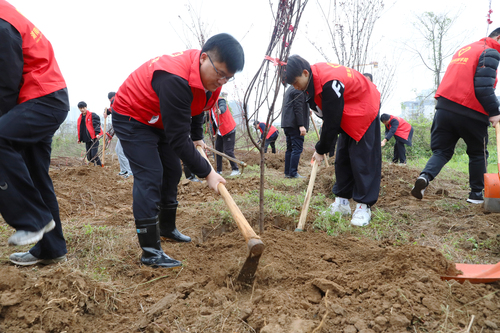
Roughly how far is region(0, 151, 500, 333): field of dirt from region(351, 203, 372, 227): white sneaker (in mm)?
401

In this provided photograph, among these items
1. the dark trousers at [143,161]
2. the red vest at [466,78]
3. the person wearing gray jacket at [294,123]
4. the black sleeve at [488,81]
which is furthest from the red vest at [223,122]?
the black sleeve at [488,81]

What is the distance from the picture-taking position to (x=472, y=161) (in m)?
3.63

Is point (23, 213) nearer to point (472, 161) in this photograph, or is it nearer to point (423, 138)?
point (472, 161)

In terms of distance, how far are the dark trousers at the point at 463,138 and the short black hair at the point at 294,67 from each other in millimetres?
1922

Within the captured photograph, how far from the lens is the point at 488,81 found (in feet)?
10.6

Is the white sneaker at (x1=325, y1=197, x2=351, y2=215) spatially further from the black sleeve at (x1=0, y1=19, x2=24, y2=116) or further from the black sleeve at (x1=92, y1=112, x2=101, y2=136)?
the black sleeve at (x1=92, y1=112, x2=101, y2=136)

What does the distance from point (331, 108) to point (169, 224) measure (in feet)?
5.97

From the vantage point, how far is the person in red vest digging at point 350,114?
2.88 m

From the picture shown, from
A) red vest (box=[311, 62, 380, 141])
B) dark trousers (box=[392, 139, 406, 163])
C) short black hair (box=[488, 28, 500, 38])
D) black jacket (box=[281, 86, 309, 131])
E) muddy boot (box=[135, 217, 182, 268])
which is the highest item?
short black hair (box=[488, 28, 500, 38])

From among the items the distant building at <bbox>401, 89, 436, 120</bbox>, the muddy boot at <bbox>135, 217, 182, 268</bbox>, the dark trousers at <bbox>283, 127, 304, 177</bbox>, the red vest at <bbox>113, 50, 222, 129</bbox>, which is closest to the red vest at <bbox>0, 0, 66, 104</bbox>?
the red vest at <bbox>113, 50, 222, 129</bbox>

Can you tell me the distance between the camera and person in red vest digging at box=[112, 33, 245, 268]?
1933mm

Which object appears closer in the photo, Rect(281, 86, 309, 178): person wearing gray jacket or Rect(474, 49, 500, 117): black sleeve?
Rect(474, 49, 500, 117): black sleeve

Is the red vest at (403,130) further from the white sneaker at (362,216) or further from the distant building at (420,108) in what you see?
the distant building at (420,108)

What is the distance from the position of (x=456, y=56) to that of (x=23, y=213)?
439cm
